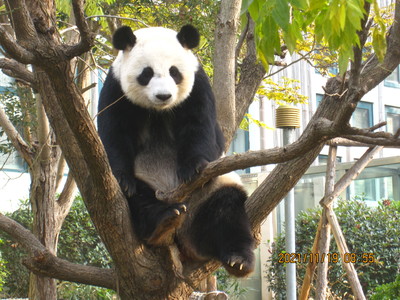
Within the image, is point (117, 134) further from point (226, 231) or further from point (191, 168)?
point (226, 231)

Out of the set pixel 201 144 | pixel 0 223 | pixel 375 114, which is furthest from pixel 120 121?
pixel 375 114

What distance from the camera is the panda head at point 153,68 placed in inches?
149

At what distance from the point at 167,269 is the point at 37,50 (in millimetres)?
1685

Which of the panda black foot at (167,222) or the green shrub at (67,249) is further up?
the panda black foot at (167,222)

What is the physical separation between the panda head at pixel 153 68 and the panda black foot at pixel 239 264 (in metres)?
1.10

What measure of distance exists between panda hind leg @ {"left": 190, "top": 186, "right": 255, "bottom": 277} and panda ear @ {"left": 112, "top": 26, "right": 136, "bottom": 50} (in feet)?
3.94

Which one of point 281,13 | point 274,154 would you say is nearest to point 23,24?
point 281,13

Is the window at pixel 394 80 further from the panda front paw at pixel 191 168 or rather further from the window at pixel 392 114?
the panda front paw at pixel 191 168

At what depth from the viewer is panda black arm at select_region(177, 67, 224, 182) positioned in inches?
143

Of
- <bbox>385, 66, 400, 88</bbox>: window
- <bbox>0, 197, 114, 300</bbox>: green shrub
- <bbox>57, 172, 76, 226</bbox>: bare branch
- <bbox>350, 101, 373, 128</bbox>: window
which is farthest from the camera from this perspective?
<bbox>385, 66, 400, 88</bbox>: window

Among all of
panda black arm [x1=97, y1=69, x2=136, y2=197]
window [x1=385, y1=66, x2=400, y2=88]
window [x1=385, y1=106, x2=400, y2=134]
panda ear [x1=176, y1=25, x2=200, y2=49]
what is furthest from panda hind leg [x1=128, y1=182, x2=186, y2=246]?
window [x1=385, y1=66, x2=400, y2=88]

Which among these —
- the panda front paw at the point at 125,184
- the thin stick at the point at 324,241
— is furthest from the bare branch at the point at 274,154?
the thin stick at the point at 324,241

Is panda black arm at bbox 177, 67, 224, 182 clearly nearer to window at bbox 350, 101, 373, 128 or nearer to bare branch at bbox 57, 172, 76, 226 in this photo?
bare branch at bbox 57, 172, 76, 226

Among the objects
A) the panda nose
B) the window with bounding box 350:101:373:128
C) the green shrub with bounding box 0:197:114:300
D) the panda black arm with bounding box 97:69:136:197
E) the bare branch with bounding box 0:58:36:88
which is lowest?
the green shrub with bounding box 0:197:114:300
